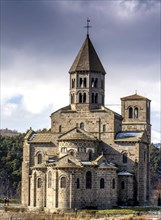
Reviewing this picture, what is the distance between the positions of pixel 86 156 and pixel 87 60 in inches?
593

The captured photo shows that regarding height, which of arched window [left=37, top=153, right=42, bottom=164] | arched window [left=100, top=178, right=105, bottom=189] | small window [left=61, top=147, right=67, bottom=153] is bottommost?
arched window [left=100, top=178, right=105, bottom=189]

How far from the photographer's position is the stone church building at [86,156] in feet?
310

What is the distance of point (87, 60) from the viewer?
105188mm

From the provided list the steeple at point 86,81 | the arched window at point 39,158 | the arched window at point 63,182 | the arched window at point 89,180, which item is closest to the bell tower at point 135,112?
the steeple at point 86,81

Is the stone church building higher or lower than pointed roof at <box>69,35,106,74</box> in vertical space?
lower

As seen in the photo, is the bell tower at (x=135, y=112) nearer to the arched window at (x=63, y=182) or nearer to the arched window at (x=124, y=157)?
the arched window at (x=124, y=157)

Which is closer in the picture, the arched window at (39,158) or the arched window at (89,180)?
the arched window at (89,180)

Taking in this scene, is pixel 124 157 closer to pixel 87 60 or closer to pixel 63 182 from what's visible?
pixel 63 182

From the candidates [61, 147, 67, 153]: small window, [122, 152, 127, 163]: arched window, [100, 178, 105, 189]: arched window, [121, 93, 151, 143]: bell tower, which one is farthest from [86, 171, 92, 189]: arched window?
[121, 93, 151, 143]: bell tower

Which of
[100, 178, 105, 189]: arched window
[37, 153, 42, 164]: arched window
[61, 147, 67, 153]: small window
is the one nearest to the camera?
[100, 178, 105, 189]: arched window

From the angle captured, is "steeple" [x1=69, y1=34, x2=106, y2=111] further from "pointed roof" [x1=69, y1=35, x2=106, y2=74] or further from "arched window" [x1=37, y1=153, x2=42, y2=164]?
"arched window" [x1=37, y1=153, x2=42, y2=164]

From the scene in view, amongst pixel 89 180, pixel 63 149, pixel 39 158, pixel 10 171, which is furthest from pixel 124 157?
pixel 10 171

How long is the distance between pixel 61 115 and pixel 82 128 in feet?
12.1

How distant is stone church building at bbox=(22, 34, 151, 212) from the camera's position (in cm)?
9456
